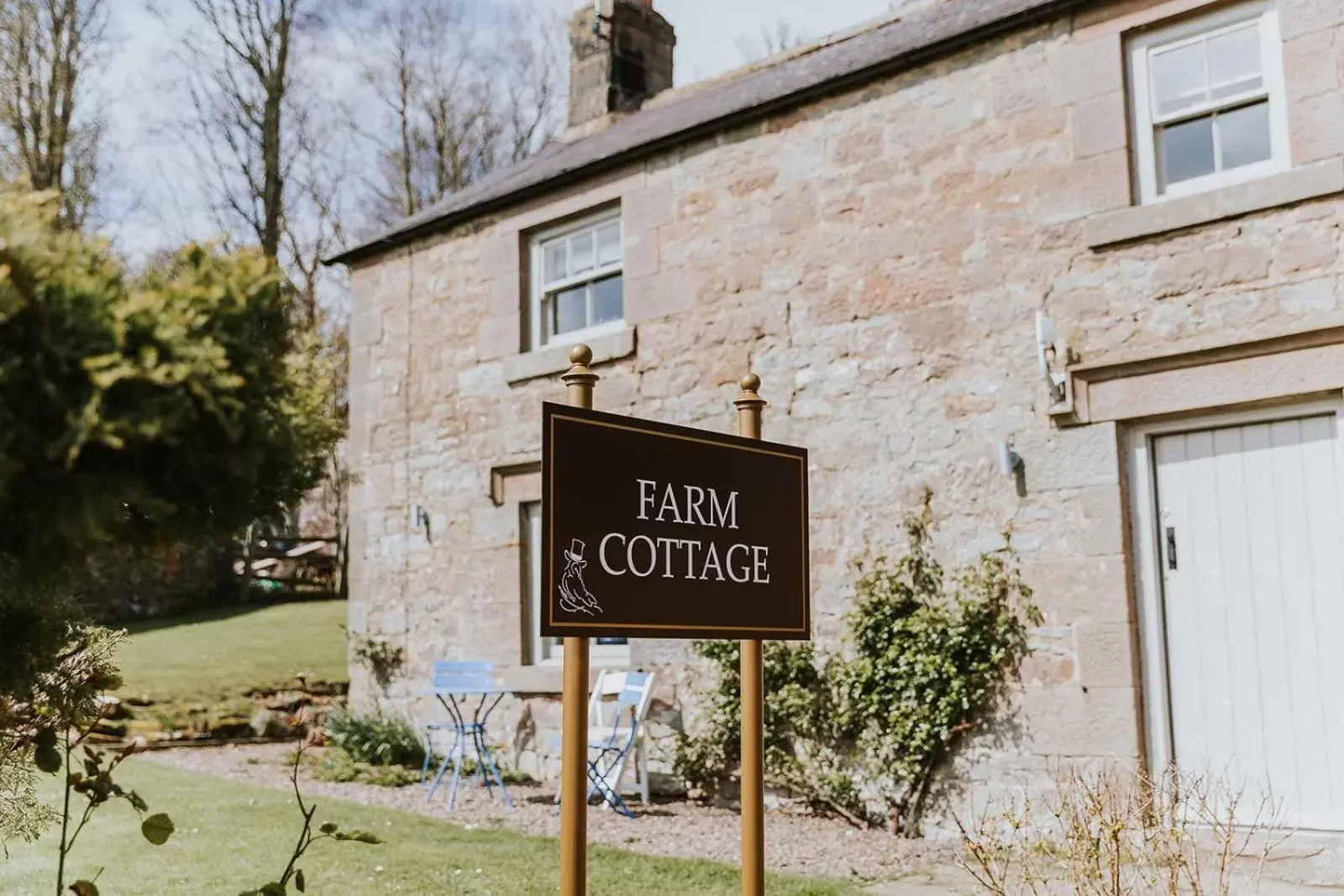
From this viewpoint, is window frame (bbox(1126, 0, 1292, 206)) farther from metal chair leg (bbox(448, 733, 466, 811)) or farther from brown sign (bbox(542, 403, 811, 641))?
metal chair leg (bbox(448, 733, 466, 811))

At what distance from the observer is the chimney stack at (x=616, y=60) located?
12.3 meters

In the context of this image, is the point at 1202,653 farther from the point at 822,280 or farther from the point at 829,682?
the point at 822,280

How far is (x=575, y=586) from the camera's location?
10.9 feet

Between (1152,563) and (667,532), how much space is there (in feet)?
13.8

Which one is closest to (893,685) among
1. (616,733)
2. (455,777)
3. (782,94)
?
(616,733)

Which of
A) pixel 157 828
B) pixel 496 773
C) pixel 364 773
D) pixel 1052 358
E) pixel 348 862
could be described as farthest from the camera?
pixel 364 773

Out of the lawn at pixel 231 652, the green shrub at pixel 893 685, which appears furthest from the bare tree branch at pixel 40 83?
the green shrub at pixel 893 685

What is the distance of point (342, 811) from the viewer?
7863 mm

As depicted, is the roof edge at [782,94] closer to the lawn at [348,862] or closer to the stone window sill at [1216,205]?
the stone window sill at [1216,205]

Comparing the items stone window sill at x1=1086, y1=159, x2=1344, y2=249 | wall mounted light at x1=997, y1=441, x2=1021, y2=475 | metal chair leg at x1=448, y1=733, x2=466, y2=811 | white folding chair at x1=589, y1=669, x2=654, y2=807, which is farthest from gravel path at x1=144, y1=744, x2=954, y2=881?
stone window sill at x1=1086, y1=159, x2=1344, y2=249

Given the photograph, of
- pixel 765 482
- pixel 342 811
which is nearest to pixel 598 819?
pixel 342 811

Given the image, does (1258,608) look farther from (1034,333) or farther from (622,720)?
(622,720)

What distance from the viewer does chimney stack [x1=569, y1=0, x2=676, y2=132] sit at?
12320 mm

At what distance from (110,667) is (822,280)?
236 inches
